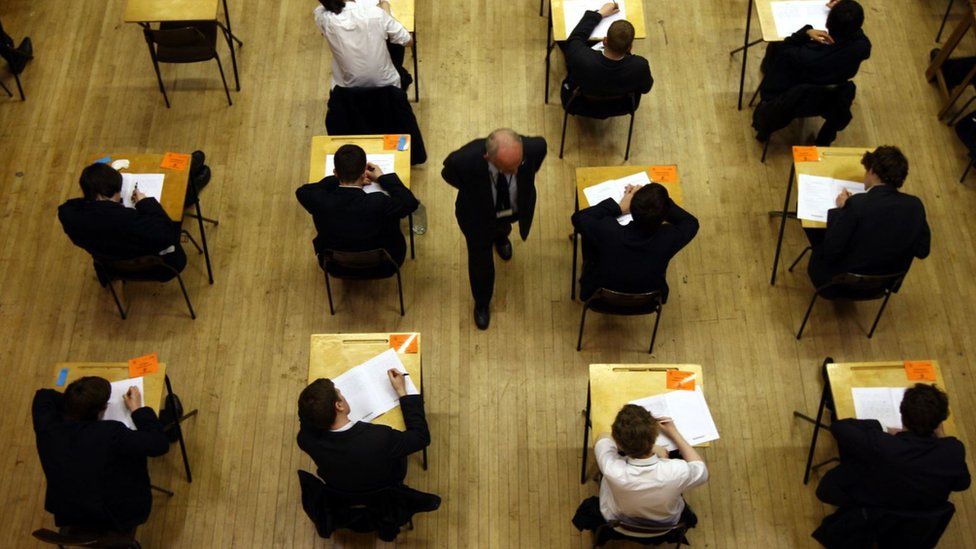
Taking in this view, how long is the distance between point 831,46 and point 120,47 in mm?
5270

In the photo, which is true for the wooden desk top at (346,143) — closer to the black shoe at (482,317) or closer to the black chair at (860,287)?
the black shoe at (482,317)

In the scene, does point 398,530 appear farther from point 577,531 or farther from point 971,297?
point 971,297

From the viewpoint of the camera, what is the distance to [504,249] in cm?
608

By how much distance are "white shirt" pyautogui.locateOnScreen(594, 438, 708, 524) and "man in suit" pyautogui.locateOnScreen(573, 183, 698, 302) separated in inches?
41.0

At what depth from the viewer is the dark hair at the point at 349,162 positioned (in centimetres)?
513

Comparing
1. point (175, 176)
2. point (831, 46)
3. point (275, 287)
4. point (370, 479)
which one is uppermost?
point (831, 46)

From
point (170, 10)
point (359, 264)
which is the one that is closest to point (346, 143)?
point (359, 264)

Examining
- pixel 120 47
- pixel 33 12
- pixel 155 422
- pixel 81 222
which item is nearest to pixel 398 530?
pixel 155 422

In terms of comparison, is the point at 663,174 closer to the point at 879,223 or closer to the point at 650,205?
the point at 650,205

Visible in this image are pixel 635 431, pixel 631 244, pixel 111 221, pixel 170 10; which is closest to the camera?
pixel 635 431

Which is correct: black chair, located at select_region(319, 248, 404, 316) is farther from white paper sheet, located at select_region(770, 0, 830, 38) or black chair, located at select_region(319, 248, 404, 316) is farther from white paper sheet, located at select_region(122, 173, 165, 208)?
white paper sheet, located at select_region(770, 0, 830, 38)

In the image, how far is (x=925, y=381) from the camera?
4.76 meters

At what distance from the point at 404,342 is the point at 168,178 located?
190cm

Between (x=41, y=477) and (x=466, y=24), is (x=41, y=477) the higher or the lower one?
the lower one
